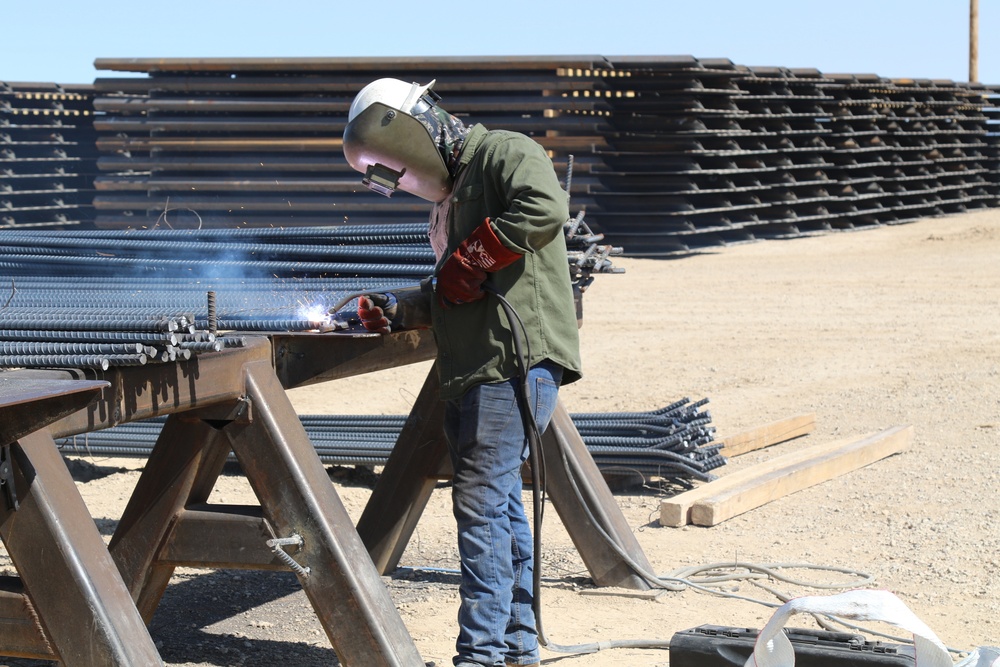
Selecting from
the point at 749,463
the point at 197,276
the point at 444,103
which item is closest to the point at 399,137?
the point at 197,276

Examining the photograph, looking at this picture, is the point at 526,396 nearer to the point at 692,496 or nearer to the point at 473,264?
the point at 473,264

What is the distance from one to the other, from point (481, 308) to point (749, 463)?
391 cm

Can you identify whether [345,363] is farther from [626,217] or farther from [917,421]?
[626,217]

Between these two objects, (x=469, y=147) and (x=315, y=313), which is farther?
(x=315, y=313)

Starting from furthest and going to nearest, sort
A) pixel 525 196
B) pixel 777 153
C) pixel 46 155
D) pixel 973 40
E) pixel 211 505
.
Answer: pixel 973 40 → pixel 777 153 → pixel 46 155 → pixel 211 505 → pixel 525 196

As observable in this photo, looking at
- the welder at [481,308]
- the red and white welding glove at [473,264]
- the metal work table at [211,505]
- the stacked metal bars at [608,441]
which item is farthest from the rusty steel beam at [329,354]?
the stacked metal bars at [608,441]

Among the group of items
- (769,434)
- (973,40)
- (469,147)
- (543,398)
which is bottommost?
(769,434)

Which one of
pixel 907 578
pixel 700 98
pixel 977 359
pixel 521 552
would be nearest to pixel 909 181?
pixel 700 98

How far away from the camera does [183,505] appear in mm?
3887

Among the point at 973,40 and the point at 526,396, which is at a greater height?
the point at 973,40

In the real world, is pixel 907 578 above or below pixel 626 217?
below

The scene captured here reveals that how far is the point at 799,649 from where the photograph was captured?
10.5 ft

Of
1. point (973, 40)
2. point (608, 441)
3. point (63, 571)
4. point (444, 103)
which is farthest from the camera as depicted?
point (973, 40)

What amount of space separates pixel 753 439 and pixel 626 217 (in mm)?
11680
